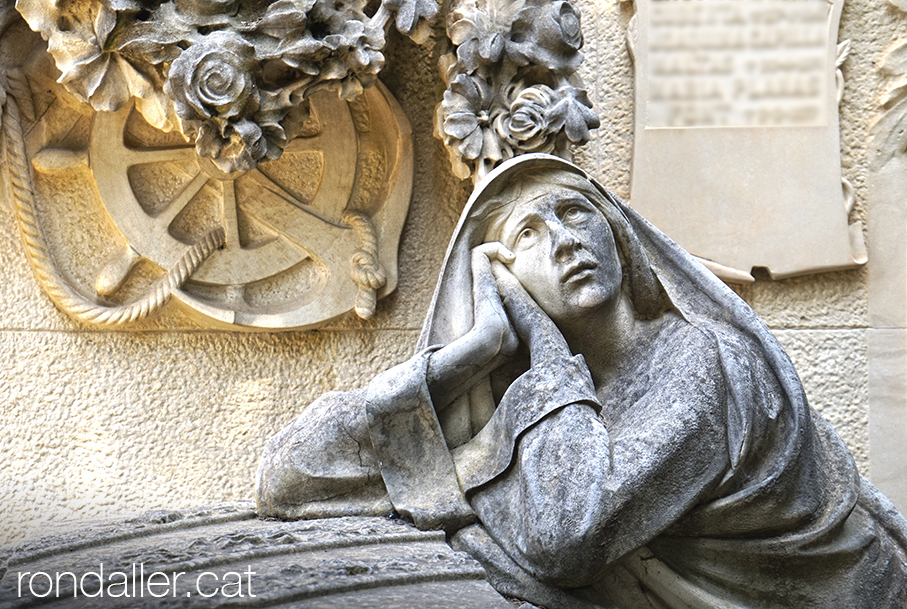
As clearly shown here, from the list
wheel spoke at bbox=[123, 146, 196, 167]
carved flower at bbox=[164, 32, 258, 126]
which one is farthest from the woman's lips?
wheel spoke at bbox=[123, 146, 196, 167]

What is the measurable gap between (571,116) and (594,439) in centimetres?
94

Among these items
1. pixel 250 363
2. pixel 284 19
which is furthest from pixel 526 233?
pixel 250 363

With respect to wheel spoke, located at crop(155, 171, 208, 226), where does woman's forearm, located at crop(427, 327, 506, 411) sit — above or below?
below

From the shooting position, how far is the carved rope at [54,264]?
2.74m

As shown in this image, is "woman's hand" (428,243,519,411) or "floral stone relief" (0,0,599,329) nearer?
"woman's hand" (428,243,519,411)

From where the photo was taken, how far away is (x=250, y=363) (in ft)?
9.27

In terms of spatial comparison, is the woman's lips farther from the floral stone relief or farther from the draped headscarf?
the floral stone relief

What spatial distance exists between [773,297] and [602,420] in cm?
102

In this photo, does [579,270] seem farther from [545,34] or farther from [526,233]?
[545,34]

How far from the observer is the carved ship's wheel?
9.11 feet

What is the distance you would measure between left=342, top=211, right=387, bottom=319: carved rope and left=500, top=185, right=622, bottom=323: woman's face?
60cm

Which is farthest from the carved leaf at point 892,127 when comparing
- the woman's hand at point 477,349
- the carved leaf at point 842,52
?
the woman's hand at point 477,349

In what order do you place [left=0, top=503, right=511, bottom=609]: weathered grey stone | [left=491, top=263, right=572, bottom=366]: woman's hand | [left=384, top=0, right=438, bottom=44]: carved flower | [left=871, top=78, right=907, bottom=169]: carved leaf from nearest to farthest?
[left=0, top=503, right=511, bottom=609]: weathered grey stone
[left=491, top=263, right=572, bottom=366]: woman's hand
[left=384, top=0, right=438, bottom=44]: carved flower
[left=871, top=78, right=907, bottom=169]: carved leaf

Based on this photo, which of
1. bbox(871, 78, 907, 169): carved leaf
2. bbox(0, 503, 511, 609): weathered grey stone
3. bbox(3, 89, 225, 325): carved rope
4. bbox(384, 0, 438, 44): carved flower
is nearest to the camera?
bbox(0, 503, 511, 609): weathered grey stone
